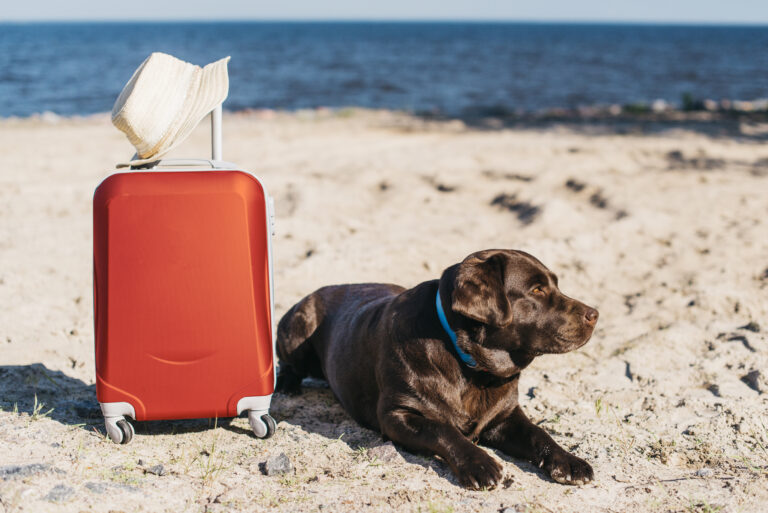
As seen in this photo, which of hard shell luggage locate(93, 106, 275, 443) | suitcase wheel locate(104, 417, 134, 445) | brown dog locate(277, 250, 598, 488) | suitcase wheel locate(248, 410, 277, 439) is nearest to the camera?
hard shell luggage locate(93, 106, 275, 443)

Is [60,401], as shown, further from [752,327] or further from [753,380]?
[752,327]

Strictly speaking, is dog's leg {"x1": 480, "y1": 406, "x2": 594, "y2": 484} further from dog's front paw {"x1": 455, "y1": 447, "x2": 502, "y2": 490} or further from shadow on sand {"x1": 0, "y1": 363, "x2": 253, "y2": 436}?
shadow on sand {"x1": 0, "y1": 363, "x2": 253, "y2": 436}

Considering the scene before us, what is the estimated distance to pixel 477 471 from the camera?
10.6 feet

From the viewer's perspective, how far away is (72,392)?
14.0 feet

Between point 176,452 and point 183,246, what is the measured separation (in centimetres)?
102

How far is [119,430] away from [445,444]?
1.58m

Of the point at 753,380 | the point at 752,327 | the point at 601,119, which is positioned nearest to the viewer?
the point at 753,380

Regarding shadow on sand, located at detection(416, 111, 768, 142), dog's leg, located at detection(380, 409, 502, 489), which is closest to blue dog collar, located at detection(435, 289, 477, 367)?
dog's leg, located at detection(380, 409, 502, 489)

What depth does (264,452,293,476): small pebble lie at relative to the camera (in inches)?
131

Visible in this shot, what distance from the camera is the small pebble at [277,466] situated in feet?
10.9

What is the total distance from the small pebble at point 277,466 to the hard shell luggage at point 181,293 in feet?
1.05

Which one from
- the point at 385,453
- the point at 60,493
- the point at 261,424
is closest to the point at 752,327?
the point at 385,453

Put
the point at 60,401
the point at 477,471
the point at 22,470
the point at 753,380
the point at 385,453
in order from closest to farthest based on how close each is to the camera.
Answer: the point at 22,470 < the point at 477,471 < the point at 385,453 < the point at 60,401 < the point at 753,380

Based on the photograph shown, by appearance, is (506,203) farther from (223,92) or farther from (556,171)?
(223,92)
